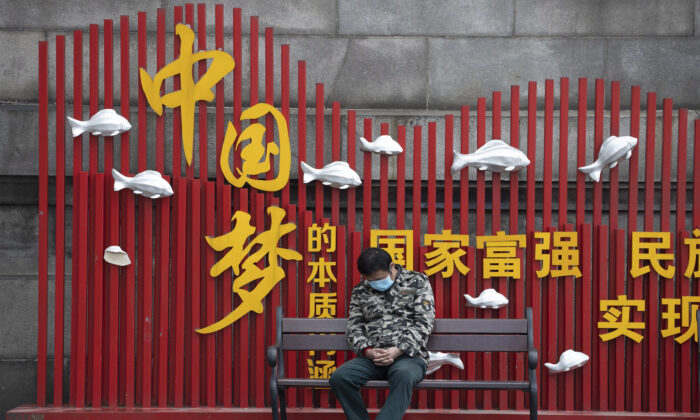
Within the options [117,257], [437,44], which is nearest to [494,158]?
[437,44]

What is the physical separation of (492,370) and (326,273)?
152 centimetres

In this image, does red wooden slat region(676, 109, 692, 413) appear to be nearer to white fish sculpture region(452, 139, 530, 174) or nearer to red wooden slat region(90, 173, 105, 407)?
white fish sculpture region(452, 139, 530, 174)

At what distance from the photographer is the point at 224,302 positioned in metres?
5.50

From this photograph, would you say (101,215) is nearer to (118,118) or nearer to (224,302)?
(118,118)

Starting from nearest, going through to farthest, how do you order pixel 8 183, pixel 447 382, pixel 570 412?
pixel 447 382, pixel 570 412, pixel 8 183

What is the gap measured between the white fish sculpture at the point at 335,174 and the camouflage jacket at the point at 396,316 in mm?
780

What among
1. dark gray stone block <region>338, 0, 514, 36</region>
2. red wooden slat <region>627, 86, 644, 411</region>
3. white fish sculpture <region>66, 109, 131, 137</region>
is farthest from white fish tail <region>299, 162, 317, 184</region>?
red wooden slat <region>627, 86, 644, 411</region>

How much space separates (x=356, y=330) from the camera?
5055mm

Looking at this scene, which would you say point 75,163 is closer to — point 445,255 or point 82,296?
point 82,296

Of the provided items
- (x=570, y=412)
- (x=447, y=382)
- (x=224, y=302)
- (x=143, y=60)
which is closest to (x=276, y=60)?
(x=143, y=60)

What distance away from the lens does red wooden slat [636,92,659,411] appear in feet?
17.9

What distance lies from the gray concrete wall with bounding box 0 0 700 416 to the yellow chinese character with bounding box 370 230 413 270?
1336 mm

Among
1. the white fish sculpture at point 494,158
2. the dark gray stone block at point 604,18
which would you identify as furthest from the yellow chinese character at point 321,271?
the dark gray stone block at point 604,18

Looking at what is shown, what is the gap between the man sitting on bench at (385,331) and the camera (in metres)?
4.77
